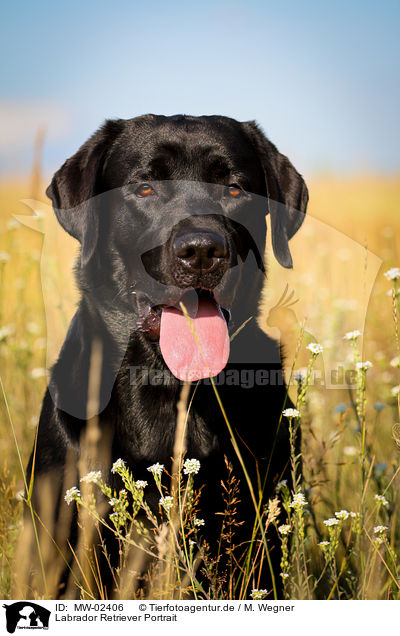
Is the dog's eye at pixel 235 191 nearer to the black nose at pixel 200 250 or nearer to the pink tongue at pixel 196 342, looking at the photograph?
the black nose at pixel 200 250

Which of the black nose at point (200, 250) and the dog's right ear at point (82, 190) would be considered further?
the dog's right ear at point (82, 190)

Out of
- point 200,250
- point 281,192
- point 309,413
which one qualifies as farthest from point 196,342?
point 281,192

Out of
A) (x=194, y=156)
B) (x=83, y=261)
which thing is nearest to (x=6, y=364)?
(x=83, y=261)

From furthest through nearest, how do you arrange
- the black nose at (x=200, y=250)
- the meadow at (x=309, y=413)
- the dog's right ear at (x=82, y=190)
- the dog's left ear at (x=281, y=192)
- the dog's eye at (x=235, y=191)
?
the dog's left ear at (x=281, y=192) → the dog's eye at (x=235, y=191) → the dog's right ear at (x=82, y=190) → the black nose at (x=200, y=250) → the meadow at (x=309, y=413)

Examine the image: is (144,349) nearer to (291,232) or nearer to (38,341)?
(291,232)

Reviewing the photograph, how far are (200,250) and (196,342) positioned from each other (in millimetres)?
372

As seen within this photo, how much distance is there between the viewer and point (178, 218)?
2564 millimetres

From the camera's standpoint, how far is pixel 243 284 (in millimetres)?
2723

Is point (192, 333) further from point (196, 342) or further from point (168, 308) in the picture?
point (168, 308)

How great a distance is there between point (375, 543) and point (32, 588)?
1.34 m
